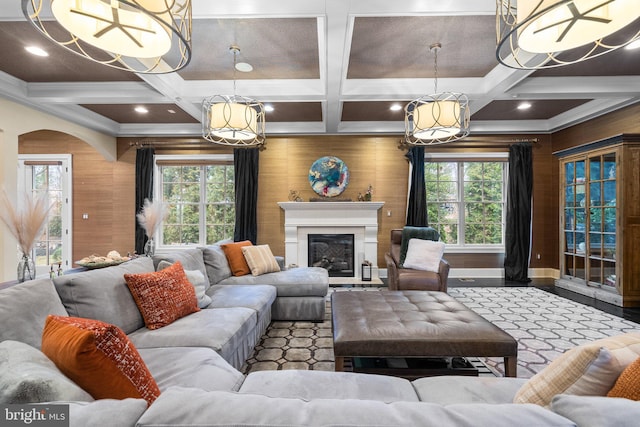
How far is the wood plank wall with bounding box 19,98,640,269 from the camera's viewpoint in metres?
5.18

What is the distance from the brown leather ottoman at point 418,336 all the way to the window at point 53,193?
568 cm

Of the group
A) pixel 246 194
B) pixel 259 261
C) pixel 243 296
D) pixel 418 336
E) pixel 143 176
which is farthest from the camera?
pixel 143 176

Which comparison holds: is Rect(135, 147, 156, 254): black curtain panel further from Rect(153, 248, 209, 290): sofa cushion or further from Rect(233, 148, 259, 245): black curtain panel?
Rect(153, 248, 209, 290): sofa cushion

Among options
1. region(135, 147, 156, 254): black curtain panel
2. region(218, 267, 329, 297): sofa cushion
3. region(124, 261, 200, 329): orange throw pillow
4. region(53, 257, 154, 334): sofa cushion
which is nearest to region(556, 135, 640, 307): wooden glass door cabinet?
region(218, 267, 329, 297): sofa cushion

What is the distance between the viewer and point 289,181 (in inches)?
206

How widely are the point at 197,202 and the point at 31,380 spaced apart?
5.08m

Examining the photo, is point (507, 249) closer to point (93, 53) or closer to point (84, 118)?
point (93, 53)

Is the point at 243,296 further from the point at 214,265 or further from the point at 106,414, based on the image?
the point at 106,414

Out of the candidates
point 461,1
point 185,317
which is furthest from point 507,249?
point 185,317

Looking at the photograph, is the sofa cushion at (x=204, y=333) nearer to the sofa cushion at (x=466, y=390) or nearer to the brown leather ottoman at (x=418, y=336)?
the brown leather ottoman at (x=418, y=336)

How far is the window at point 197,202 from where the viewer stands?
18.1 feet

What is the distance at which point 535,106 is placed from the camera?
4352mm

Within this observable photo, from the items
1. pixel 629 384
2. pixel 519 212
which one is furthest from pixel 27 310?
pixel 519 212

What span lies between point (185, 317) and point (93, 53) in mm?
2841
